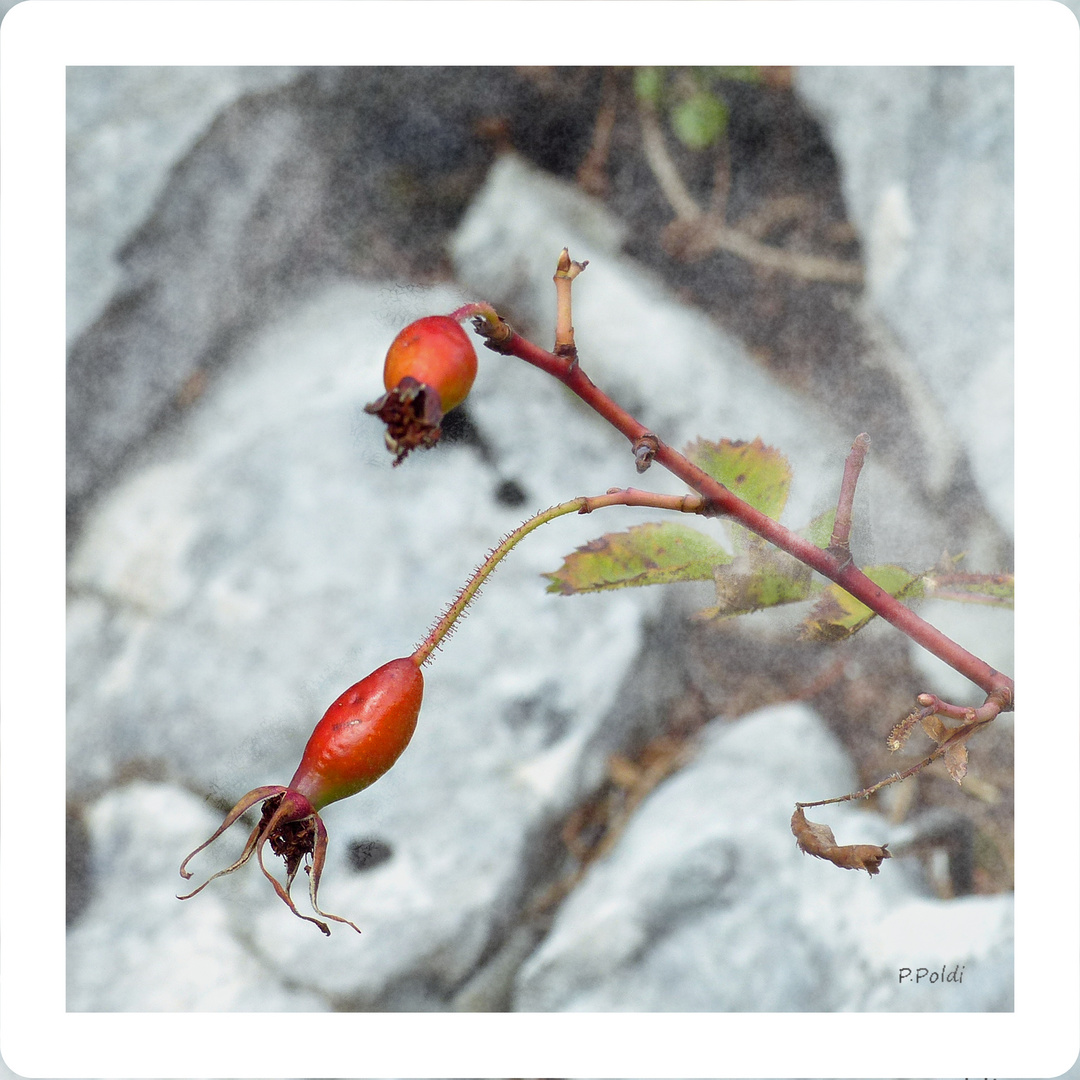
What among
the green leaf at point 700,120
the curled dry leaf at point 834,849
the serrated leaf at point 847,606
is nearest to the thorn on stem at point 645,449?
the serrated leaf at point 847,606

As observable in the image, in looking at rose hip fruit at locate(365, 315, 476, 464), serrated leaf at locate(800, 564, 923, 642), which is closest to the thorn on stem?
rose hip fruit at locate(365, 315, 476, 464)

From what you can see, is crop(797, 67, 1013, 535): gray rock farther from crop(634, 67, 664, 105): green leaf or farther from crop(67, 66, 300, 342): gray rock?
crop(67, 66, 300, 342): gray rock

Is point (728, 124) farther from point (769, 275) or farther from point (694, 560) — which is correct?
point (694, 560)

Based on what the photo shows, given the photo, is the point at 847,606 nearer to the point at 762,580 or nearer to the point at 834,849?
the point at 762,580

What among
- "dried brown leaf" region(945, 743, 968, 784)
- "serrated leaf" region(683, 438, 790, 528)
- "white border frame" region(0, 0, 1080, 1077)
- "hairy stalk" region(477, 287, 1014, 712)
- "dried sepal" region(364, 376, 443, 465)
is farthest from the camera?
"white border frame" region(0, 0, 1080, 1077)

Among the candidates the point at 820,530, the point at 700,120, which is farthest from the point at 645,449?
the point at 700,120

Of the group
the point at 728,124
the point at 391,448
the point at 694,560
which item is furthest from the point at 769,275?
the point at 391,448

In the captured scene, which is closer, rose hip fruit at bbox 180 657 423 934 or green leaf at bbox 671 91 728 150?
rose hip fruit at bbox 180 657 423 934
